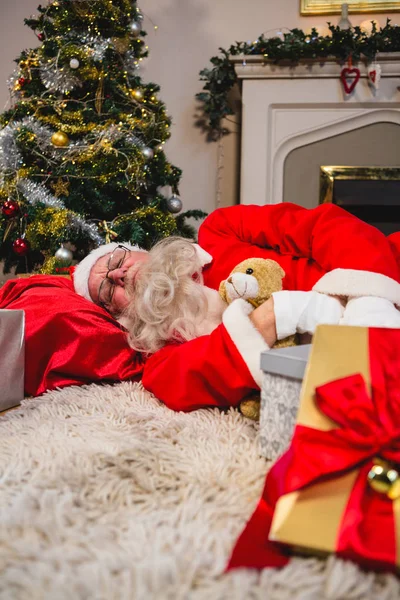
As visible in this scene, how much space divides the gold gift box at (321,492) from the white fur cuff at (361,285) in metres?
0.38

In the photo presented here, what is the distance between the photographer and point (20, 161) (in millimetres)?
2033

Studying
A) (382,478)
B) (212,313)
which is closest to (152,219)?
(212,313)

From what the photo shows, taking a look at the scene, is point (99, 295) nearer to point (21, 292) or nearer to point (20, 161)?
point (21, 292)

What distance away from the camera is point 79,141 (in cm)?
202

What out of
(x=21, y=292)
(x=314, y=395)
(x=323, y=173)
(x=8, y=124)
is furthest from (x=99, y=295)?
(x=323, y=173)

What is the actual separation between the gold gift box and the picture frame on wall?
8.39 ft

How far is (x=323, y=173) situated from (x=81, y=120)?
4.29 ft

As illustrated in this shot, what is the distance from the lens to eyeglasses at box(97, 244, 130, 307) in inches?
52.4

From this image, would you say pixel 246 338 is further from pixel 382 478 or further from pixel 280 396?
pixel 382 478

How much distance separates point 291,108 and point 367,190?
23.6 inches

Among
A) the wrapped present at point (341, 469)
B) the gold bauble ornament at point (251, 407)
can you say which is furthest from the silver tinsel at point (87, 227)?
the wrapped present at point (341, 469)

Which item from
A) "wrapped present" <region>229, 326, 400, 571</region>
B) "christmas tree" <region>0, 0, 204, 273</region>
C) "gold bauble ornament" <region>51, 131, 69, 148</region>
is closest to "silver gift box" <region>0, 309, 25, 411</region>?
"wrapped present" <region>229, 326, 400, 571</region>

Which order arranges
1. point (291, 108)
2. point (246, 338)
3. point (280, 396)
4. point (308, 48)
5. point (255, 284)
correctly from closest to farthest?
point (280, 396)
point (246, 338)
point (255, 284)
point (308, 48)
point (291, 108)

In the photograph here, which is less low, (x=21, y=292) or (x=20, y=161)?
(x=20, y=161)
